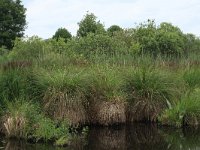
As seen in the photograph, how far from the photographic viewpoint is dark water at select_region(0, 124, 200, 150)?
11.3 meters

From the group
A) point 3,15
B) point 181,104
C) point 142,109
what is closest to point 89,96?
point 142,109

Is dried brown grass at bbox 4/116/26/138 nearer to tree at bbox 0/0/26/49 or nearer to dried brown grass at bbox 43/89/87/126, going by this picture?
dried brown grass at bbox 43/89/87/126

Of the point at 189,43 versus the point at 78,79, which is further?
the point at 189,43

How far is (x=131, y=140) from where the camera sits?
12.3m

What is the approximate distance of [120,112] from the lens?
45.6 feet

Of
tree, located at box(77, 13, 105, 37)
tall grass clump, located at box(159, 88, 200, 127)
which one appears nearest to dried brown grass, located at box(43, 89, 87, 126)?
tall grass clump, located at box(159, 88, 200, 127)

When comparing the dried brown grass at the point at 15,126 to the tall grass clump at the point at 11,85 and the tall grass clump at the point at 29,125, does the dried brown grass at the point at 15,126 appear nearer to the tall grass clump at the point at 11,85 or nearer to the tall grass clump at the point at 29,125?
the tall grass clump at the point at 29,125

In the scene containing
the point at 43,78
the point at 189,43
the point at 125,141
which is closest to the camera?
the point at 125,141

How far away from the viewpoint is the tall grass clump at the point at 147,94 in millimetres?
14469

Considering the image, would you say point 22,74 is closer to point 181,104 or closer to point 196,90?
point 181,104

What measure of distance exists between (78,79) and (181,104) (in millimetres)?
3232

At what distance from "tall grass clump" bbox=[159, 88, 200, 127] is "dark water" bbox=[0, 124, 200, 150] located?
0.36m

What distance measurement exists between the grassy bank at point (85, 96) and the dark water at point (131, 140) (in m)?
0.37

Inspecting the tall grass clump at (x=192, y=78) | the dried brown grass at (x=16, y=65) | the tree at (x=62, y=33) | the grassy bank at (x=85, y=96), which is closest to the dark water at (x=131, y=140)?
the grassy bank at (x=85, y=96)
